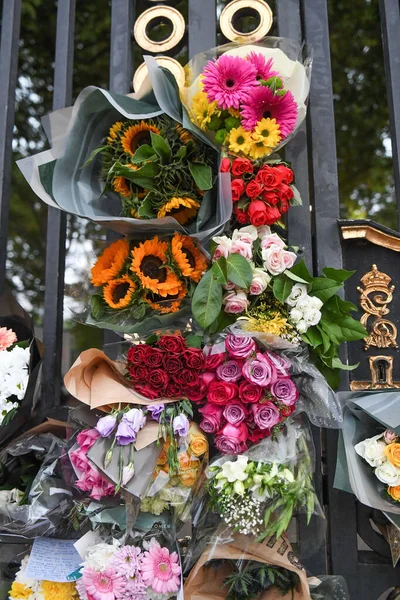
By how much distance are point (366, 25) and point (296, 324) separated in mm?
2354

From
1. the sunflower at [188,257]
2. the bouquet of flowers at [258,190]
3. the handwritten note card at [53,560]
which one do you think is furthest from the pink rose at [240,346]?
the handwritten note card at [53,560]

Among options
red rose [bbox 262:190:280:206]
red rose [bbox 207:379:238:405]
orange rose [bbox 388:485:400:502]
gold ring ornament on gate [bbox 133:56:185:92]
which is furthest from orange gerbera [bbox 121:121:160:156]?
orange rose [bbox 388:485:400:502]

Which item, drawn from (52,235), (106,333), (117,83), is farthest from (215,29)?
(106,333)

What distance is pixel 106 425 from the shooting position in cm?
126

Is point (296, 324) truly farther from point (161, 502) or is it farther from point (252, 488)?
point (161, 502)

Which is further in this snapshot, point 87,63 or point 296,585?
point 87,63

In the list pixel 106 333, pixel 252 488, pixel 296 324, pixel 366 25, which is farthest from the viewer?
pixel 366 25

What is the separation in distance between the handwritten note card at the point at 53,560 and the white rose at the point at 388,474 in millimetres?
754

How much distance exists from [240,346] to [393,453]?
1.39 ft

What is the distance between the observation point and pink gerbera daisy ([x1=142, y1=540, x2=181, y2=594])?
4.10 ft

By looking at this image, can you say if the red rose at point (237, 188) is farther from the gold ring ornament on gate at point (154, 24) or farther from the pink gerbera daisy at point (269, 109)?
the gold ring ornament on gate at point (154, 24)

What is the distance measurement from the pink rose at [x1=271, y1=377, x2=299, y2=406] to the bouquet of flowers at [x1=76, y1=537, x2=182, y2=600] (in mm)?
431

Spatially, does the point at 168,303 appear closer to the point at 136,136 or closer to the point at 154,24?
the point at 136,136

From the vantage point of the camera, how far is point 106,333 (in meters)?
1.67
